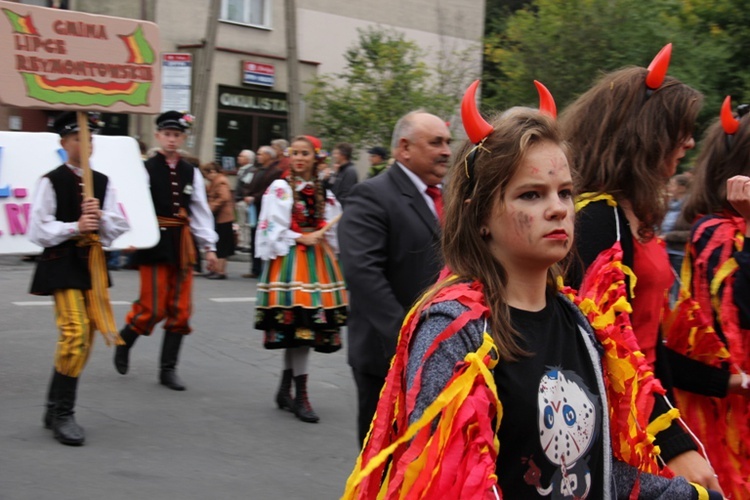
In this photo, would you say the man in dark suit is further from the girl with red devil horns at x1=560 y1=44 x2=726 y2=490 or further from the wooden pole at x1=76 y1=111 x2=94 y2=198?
the wooden pole at x1=76 y1=111 x2=94 y2=198

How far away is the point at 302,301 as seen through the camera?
689cm

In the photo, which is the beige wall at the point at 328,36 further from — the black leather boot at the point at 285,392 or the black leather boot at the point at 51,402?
the black leather boot at the point at 51,402

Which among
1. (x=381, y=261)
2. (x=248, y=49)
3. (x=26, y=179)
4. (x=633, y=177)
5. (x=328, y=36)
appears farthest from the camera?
(x=328, y=36)

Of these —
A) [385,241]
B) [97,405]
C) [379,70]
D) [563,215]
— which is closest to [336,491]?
[385,241]

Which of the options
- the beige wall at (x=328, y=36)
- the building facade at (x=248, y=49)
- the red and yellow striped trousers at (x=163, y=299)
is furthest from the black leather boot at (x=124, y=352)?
the beige wall at (x=328, y=36)

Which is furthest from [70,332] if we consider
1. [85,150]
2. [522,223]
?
[522,223]

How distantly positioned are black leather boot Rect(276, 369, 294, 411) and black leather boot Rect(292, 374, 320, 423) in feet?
0.38

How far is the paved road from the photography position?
5.31m

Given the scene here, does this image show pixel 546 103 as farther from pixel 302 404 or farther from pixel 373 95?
pixel 373 95

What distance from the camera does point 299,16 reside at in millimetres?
23875

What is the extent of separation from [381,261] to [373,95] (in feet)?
59.0

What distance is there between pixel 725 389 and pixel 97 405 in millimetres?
4619

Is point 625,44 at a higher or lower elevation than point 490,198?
higher

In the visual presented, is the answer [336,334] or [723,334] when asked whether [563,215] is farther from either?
[336,334]
